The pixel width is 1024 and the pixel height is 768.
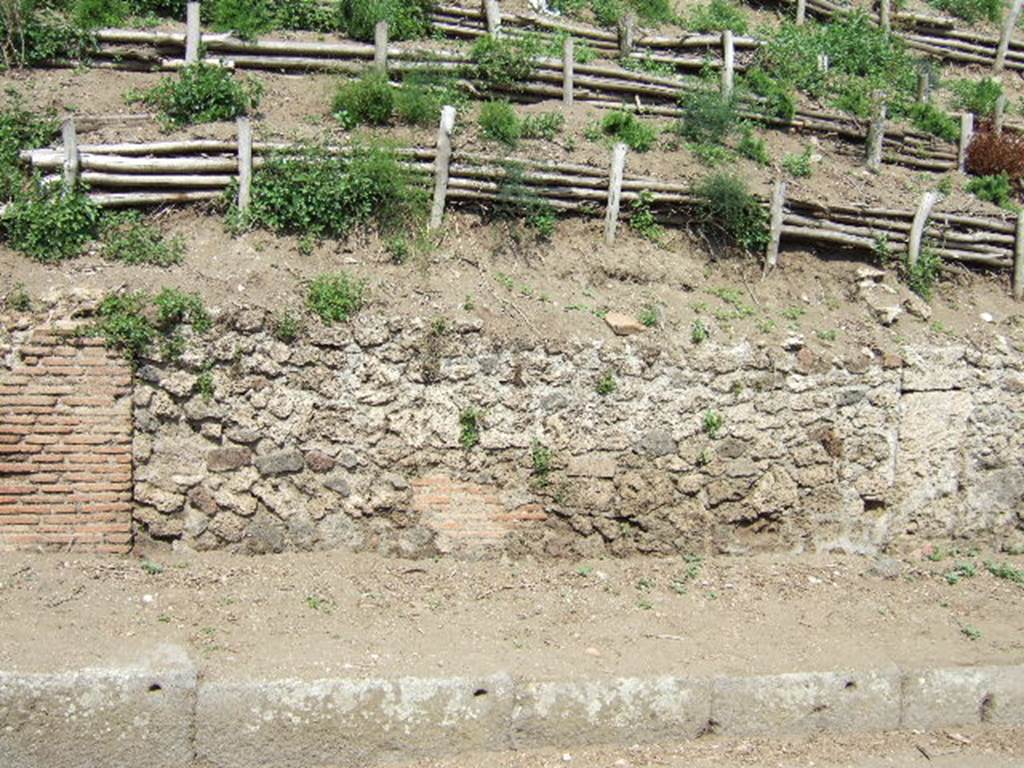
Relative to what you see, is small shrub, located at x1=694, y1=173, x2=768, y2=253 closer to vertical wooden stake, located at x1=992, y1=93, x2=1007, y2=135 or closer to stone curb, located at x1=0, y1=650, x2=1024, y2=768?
stone curb, located at x1=0, y1=650, x2=1024, y2=768

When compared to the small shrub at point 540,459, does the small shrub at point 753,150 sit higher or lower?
higher

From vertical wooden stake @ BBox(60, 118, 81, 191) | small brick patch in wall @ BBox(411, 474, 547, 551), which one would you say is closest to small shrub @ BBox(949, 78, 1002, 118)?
small brick patch in wall @ BBox(411, 474, 547, 551)

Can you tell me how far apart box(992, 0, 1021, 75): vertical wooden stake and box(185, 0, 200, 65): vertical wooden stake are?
943cm

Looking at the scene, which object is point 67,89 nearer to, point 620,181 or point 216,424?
point 216,424

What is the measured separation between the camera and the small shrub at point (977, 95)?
1302 centimetres

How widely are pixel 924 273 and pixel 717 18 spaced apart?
480cm

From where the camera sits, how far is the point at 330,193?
8.80 metres

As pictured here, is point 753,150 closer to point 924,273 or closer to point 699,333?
point 924,273

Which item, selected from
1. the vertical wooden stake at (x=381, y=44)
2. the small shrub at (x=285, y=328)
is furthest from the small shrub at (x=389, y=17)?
the small shrub at (x=285, y=328)

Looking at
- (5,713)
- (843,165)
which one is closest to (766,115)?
(843,165)

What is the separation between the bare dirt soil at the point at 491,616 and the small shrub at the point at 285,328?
1473 millimetres

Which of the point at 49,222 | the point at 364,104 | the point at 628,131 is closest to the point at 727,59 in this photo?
the point at 628,131

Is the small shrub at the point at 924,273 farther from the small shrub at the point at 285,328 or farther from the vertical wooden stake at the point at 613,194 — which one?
the small shrub at the point at 285,328

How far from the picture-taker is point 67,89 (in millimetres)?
9820
